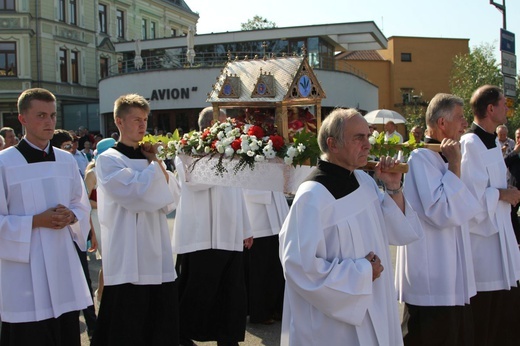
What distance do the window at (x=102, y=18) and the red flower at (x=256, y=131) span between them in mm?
40331

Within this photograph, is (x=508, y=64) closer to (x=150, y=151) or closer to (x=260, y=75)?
(x=260, y=75)

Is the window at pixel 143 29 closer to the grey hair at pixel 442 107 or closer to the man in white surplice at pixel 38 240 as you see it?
the man in white surplice at pixel 38 240

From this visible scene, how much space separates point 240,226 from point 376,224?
261 centimetres

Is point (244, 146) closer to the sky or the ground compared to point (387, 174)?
closer to the sky

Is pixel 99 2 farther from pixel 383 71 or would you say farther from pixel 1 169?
pixel 1 169

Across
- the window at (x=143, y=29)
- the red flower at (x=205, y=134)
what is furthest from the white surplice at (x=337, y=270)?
the window at (x=143, y=29)

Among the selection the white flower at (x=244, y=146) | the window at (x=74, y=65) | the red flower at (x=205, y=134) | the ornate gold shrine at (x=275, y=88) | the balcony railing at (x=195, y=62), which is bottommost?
the white flower at (x=244, y=146)

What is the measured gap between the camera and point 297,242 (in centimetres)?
326

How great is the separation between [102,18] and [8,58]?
804cm

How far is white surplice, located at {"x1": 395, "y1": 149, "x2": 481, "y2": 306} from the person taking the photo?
14.2 feet

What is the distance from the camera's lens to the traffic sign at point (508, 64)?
43.8 ft

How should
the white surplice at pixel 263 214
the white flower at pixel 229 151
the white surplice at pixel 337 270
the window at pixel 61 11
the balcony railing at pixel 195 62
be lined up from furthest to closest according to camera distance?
the window at pixel 61 11, the balcony railing at pixel 195 62, the white surplice at pixel 263 214, the white flower at pixel 229 151, the white surplice at pixel 337 270

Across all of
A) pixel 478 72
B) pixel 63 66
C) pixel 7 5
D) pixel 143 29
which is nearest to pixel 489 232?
pixel 478 72

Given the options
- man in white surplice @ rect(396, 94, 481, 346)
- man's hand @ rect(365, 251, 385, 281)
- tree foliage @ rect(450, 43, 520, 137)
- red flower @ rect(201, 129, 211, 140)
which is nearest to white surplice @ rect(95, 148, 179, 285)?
red flower @ rect(201, 129, 211, 140)
